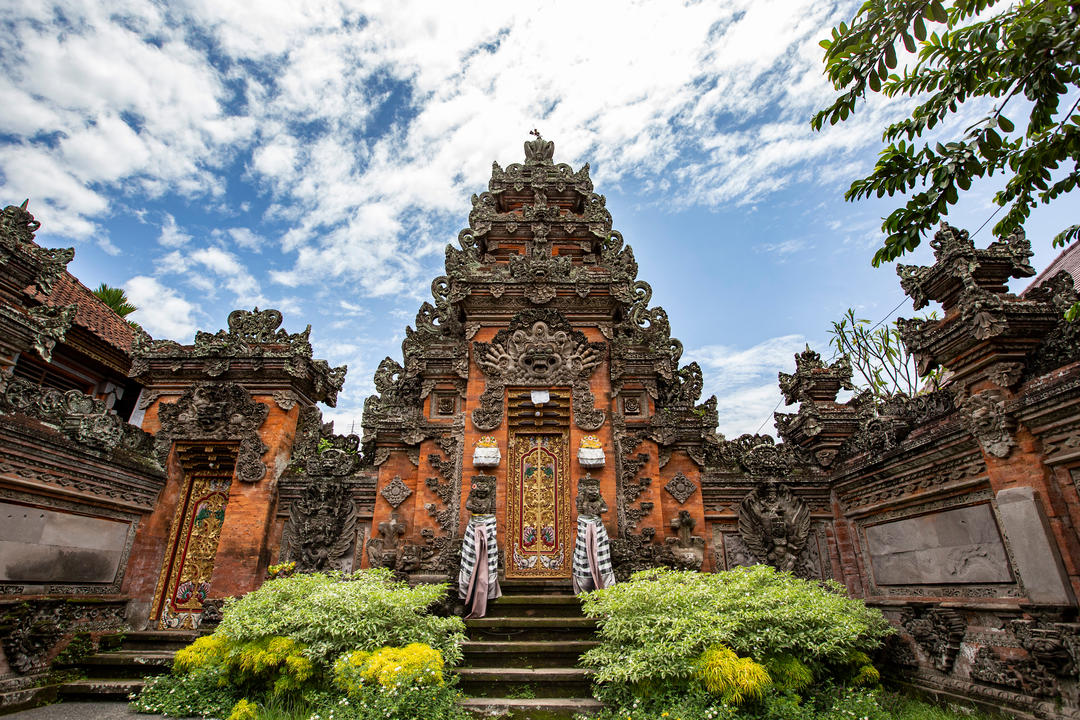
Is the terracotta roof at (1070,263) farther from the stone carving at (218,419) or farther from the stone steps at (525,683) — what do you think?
the stone carving at (218,419)

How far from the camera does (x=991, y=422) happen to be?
20.4 feet

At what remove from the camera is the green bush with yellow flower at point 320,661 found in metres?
5.13

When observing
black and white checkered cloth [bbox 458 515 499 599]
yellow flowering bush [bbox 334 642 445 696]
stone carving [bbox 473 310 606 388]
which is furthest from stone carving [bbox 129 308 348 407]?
yellow flowering bush [bbox 334 642 445 696]

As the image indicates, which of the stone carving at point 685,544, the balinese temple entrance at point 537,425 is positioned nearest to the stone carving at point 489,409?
the balinese temple entrance at point 537,425

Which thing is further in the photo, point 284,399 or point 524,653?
point 284,399

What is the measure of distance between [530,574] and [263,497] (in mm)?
4820

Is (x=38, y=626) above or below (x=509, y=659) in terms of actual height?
above

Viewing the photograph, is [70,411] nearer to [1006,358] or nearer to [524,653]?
[524,653]

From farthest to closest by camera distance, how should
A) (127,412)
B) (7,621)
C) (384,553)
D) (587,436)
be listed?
(127,412) → (587,436) → (384,553) → (7,621)

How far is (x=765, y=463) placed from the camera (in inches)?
391

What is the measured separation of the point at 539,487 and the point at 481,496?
1.29 meters

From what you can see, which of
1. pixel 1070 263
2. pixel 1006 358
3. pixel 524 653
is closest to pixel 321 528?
pixel 524 653

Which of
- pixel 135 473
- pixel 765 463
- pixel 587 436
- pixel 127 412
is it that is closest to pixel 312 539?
pixel 135 473

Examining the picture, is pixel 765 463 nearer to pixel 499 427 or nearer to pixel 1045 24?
pixel 499 427
